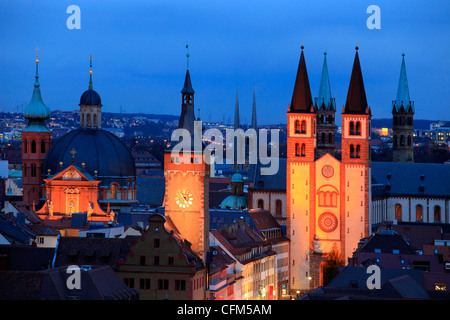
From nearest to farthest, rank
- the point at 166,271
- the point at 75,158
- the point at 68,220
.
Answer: the point at 166,271
the point at 68,220
the point at 75,158

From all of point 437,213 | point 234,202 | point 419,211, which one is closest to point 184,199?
point 234,202

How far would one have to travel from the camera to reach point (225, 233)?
10338 centimetres

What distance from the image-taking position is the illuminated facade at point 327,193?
127000 millimetres

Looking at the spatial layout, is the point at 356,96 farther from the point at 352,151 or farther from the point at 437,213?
the point at 437,213

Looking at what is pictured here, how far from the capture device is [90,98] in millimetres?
130000

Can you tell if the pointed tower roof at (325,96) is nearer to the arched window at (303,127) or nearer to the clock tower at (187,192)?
the arched window at (303,127)

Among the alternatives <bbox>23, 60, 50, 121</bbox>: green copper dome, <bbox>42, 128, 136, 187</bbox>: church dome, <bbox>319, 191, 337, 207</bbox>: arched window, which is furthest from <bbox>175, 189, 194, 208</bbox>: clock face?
<bbox>23, 60, 50, 121</bbox>: green copper dome

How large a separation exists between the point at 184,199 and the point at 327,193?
4820 cm

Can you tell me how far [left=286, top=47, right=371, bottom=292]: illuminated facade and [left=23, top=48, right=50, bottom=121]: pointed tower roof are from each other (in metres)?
30.6

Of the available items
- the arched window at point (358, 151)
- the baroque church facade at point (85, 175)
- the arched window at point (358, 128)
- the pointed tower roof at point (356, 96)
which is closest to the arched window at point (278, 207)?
the arched window at point (358, 151)

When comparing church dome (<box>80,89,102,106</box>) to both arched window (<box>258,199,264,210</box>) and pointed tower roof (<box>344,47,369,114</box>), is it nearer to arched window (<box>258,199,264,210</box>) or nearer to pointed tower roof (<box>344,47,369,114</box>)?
arched window (<box>258,199,264,210</box>)
